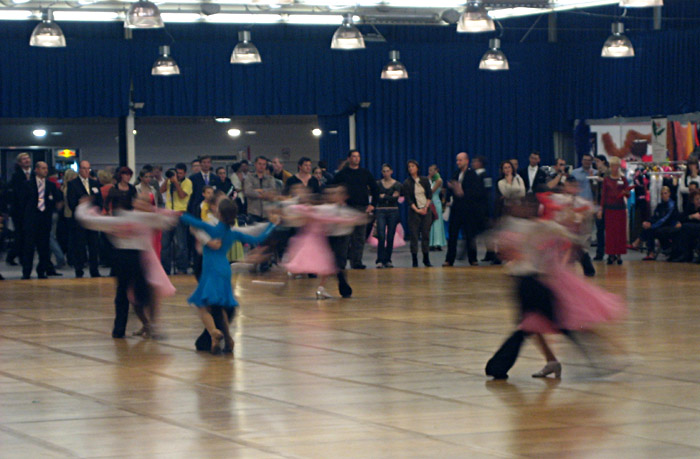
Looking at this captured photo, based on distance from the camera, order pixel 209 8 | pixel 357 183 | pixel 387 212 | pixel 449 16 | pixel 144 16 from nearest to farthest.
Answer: pixel 144 16 → pixel 357 183 → pixel 387 212 → pixel 209 8 → pixel 449 16

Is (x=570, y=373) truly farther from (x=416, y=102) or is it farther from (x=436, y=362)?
(x=416, y=102)

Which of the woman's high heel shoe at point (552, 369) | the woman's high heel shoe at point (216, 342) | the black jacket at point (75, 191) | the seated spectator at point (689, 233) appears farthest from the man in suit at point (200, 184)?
the woman's high heel shoe at point (552, 369)

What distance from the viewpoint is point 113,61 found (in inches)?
880

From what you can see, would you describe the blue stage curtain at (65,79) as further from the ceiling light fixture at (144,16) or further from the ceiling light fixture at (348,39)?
the ceiling light fixture at (144,16)

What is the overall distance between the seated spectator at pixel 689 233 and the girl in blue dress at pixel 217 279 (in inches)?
417

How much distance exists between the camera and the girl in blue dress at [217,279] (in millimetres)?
8906

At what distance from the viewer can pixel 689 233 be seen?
18.0m

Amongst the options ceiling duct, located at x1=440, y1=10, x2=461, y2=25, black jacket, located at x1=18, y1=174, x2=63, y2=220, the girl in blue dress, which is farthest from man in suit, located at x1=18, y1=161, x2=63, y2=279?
ceiling duct, located at x1=440, y1=10, x2=461, y2=25

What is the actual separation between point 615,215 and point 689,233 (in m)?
1.39

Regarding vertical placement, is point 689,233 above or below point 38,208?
below

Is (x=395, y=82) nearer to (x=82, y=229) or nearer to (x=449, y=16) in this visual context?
(x=449, y=16)

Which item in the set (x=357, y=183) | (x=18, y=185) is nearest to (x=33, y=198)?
(x=18, y=185)

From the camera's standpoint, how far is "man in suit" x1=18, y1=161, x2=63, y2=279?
51.6ft

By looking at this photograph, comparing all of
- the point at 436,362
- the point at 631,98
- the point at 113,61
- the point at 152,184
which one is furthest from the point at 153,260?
the point at 631,98
